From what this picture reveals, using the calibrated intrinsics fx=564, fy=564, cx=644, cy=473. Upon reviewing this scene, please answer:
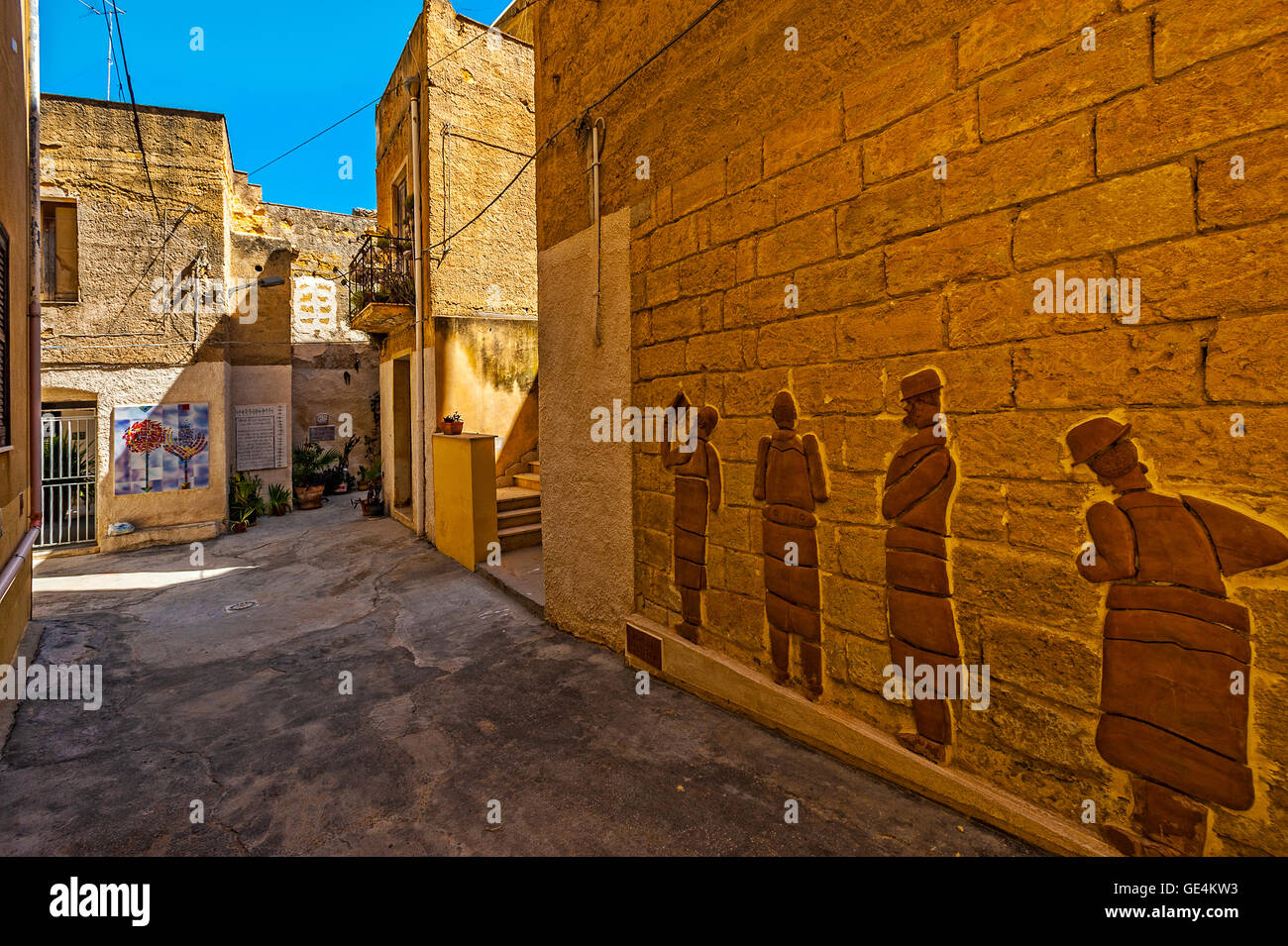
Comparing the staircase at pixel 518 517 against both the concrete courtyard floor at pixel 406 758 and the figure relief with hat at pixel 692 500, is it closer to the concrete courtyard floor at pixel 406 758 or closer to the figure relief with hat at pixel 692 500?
the concrete courtyard floor at pixel 406 758

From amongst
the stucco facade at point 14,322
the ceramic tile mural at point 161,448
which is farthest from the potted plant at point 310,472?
the stucco facade at point 14,322

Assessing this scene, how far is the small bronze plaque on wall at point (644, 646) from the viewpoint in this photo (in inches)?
157

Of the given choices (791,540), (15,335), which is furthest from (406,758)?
(15,335)

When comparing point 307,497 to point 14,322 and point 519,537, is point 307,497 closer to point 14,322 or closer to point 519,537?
point 519,537

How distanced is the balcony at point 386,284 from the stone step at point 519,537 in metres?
4.28

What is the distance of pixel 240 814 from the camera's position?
2621 millimetres

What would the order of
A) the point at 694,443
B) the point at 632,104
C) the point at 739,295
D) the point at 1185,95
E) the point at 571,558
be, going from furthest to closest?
1. the point at 571,558
2. the point at 632,104
3. the point at 694,443
4. the point at 739,295
5. the point at 1185,95

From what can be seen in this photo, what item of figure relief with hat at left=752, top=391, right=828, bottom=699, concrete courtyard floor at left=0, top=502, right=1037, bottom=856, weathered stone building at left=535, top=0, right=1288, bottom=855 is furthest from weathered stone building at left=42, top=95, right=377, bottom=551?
figure relief with hat at left=752, top=391, right=828, bottom=699

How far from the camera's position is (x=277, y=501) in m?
11.6

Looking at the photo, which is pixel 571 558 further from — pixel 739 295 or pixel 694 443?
pixel 739 295

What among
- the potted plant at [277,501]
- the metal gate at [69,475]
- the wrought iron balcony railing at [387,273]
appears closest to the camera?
the metal gate at [69,475]

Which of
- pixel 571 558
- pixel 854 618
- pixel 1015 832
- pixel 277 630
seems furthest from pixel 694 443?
pixel 277 630

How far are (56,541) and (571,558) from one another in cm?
973

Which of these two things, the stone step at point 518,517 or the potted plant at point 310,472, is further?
the potted plant at point 310,472
